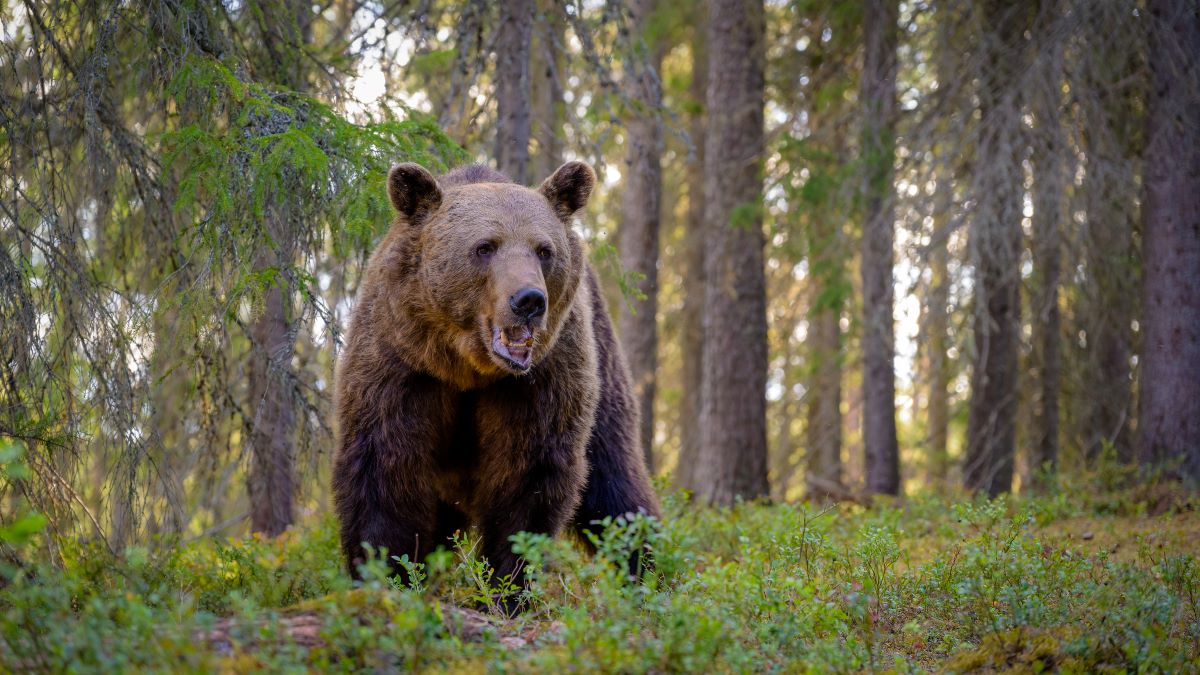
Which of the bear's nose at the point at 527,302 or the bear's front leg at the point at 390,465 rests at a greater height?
the bear's nose at the point at 527,302

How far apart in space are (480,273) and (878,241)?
28.8 feet

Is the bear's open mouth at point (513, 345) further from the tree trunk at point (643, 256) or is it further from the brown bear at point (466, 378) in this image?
the tree trunk at point (643, 256)

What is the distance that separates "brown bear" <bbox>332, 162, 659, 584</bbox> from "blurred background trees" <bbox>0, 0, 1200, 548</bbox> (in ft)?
2.37

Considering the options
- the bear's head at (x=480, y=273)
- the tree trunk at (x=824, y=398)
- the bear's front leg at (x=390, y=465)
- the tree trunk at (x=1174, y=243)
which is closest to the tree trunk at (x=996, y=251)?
the tree trunk at (x=1174, y=243)

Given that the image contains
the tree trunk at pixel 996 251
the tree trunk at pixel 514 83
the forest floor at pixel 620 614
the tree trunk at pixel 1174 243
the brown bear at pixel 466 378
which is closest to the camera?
the forest floor at pixel 620 614

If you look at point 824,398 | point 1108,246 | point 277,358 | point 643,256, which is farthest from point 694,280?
point 277,358

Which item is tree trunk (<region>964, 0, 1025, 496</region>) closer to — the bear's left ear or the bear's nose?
the bear's left ear

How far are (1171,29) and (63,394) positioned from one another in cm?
1023

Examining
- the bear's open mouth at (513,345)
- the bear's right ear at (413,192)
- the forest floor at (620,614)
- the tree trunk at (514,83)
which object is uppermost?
the tree trunk at (514,83)

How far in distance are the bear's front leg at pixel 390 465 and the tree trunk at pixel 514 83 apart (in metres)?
3.47

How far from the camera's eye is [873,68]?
12719 millimetres

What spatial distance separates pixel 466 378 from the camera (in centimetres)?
537

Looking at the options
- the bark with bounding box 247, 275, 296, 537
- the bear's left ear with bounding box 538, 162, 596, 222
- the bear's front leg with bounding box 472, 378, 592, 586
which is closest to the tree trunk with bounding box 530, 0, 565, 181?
the bear's left ear with bounding box 538, 162, 596, 222

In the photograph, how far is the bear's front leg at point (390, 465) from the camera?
5281 mm
